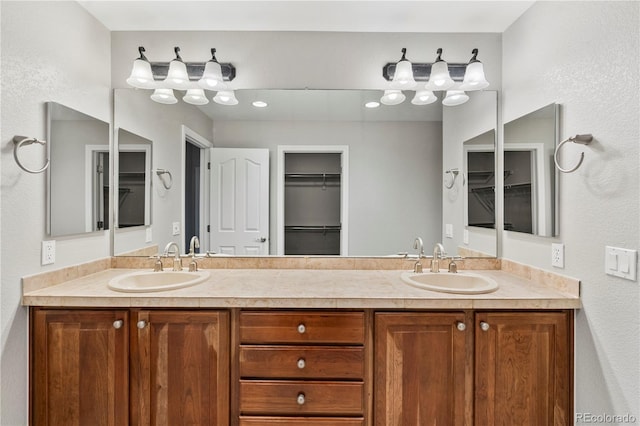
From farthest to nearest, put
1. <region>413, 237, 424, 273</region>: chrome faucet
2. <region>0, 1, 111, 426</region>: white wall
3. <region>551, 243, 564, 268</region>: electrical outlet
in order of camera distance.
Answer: <region>413, 237, 424, 273</region>: chrome faucet < <region>551, 243, 564, 268</region>: electrical outlet < <region>0, 1, 111, 426</region>: white wall

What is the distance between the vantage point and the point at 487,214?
81.5 inches

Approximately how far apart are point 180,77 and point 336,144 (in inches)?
41.3

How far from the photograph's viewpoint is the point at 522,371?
146 centimetres

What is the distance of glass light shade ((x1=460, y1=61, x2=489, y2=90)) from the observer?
1.97 meters

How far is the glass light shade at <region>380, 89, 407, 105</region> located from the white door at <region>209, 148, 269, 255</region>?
32.9 inches

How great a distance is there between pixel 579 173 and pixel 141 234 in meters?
2.44

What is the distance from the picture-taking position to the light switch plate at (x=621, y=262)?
1185 mm

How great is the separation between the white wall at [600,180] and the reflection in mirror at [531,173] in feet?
0.20

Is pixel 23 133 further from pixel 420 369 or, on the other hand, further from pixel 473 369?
pixel 473 369

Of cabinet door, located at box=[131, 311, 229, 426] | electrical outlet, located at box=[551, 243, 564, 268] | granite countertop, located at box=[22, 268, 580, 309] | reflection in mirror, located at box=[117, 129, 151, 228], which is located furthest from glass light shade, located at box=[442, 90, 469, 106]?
reflection in mirror, located at box=[117, 129, 151, 228]

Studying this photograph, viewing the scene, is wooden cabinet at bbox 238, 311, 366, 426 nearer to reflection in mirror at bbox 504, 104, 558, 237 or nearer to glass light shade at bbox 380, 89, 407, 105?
reflection in mirror at bbox 504, 104, 558, 237

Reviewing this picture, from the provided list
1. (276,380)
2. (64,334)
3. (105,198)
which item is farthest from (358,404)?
(105,198)

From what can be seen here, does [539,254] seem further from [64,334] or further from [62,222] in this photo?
A: [62,222]

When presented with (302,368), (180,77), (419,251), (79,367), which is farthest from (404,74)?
(79,367)
